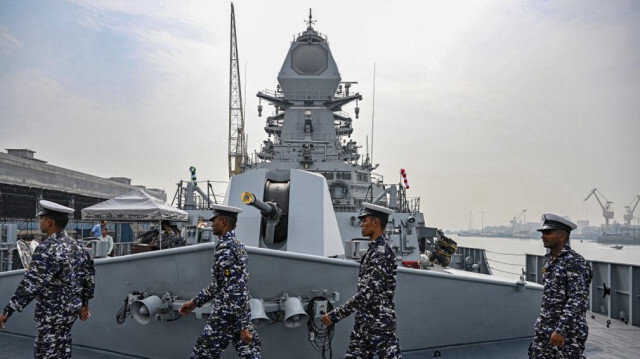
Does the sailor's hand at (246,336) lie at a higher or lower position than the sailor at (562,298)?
lower

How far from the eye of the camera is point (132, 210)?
7383 millimetres

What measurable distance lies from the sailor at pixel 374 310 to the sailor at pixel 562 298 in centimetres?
99

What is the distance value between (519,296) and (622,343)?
68.7 inches

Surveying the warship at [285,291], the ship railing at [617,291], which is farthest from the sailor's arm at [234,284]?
the ship railing at [617,291]

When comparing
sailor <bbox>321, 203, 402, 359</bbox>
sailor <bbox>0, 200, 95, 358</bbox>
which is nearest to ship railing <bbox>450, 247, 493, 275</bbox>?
sailor <bbox>321, 203, 402, 359</bbox>

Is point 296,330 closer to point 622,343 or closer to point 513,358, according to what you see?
point 513,358

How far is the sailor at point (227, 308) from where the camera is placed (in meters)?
3.23

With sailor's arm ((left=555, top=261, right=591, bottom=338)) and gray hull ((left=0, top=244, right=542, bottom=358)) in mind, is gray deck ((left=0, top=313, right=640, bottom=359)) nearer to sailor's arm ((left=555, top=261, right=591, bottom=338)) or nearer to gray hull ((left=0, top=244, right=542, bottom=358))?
gray hull ((left=0, top=244, right=542, bottom=358))

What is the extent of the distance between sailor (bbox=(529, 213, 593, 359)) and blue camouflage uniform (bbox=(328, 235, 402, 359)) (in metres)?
1.00

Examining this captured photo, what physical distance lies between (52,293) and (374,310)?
229 cm

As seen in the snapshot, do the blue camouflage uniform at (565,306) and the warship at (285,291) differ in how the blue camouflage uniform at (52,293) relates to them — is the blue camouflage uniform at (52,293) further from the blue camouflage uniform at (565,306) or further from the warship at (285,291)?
the blue camouflage uniform at (565,306)

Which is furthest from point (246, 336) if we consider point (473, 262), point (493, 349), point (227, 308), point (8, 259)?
point (473, 262)

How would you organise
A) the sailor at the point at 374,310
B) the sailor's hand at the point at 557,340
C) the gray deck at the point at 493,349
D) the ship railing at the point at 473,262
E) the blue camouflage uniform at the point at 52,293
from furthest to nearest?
1. the ship railing at the point at 473,262
2. the gray deck at the point at 493,349
3. the blue camouflage uniform at the point at 52,293
4. the sailor at the point at 374,310
5. the sailor's hand at the point at 557,340

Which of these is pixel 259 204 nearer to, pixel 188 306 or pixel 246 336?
pixel 188 306
